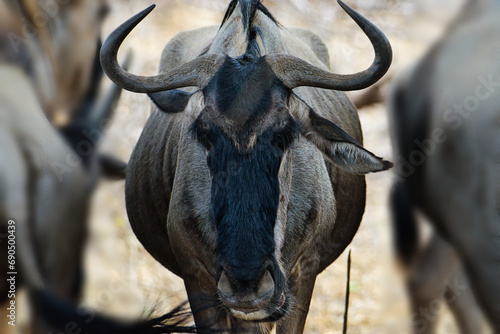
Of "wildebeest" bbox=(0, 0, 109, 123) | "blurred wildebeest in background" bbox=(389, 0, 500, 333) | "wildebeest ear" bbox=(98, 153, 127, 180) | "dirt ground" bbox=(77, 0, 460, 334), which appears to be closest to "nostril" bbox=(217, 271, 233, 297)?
"dirt ground" bbox=(77, 0, 460, 334)

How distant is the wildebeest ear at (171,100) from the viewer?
164 inches

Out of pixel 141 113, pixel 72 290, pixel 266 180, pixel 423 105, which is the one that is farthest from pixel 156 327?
pixel 141 113

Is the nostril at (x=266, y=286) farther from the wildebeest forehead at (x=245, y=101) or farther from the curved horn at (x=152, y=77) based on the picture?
the curved horn at (x=152, y=77)

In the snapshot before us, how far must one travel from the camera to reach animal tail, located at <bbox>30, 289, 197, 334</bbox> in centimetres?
317

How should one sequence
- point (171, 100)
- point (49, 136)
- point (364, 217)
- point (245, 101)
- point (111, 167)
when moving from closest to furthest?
point (245, 101), point (171, 100), point (49, 136), point (111, 167), point (364, 217)

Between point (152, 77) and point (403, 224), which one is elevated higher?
point (152, 77)

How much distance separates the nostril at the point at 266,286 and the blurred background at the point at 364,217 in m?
0.60

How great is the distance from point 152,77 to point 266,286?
4.30ft

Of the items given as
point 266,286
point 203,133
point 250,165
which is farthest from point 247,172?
point 266,286

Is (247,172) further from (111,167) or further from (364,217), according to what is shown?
(364,217)

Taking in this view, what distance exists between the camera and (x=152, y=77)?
3.93m

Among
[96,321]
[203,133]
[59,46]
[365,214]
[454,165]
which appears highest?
[203,133]

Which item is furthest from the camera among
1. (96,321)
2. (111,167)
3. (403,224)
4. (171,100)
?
(403,224)

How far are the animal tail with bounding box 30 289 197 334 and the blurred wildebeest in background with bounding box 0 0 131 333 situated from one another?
0.64 m
